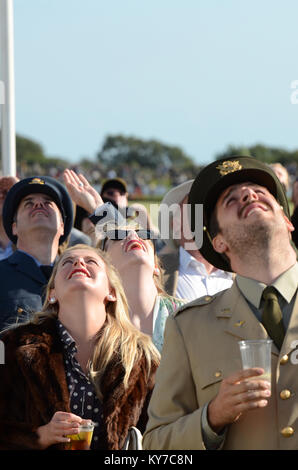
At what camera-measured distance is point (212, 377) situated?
3285 millimetres

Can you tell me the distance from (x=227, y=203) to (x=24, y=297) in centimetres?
250

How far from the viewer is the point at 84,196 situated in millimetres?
6680

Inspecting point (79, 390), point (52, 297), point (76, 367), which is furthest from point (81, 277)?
point (79, 390)

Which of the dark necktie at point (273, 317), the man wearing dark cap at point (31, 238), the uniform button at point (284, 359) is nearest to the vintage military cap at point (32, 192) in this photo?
the man wearing dark cap at point (31, 238)

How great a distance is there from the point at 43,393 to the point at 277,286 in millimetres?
1410

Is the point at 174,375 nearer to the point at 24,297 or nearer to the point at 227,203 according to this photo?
the point at 227,203

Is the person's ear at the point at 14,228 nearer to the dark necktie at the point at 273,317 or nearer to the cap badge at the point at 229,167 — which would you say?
the cap badge at the point at 229,167

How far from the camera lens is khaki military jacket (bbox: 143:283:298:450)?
3.16m

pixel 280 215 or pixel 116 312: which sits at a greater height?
pixel 280 215

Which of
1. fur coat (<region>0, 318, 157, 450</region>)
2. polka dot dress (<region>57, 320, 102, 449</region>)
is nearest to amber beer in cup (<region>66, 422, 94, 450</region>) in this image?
fur coat (<region>0, 318, 157, 450</region>)

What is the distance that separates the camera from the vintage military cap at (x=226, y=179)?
143 inches

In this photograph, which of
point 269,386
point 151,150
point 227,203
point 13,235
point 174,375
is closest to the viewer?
point 269,386
